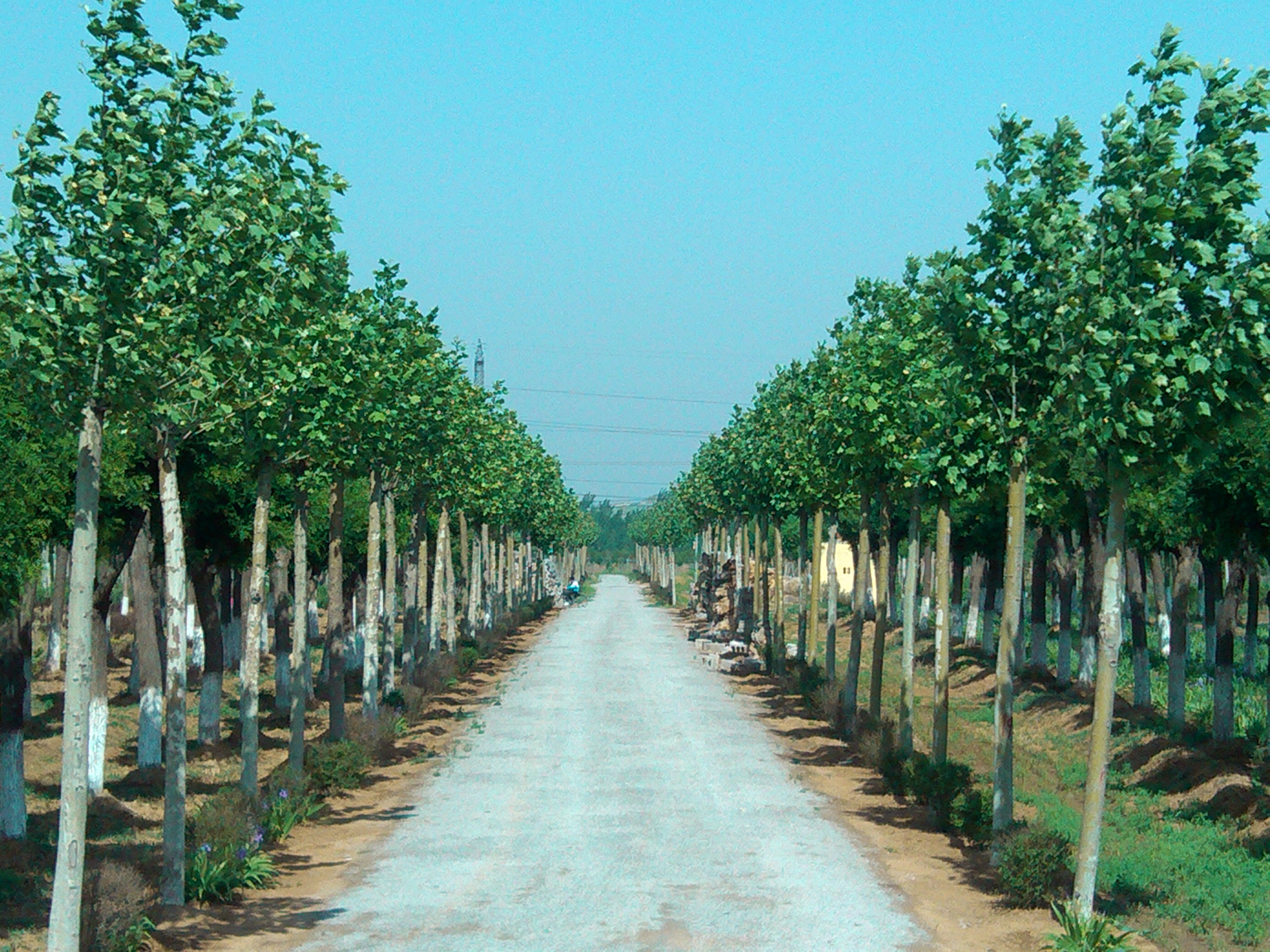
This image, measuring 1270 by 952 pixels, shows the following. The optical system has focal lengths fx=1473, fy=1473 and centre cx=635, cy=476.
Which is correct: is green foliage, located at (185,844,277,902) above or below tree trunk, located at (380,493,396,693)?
below

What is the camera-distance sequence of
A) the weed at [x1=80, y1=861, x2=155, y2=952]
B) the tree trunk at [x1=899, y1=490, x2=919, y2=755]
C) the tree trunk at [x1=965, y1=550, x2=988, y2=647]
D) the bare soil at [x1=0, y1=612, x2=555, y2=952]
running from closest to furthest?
the weed at [x1=80, y1=861, x2=155, y2=952], the bare soil at [x1=0, y1=612, x2=555, y2=952], the tree trunk at [x1=899, y1=490, x2=919, y2=755], the tree trunk at [x1=965, y1=550, x2=988, y2=647]

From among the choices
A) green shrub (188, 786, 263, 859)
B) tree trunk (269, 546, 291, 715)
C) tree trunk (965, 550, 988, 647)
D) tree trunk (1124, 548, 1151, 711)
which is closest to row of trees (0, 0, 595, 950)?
green shrub (188, 786, 263, 859)

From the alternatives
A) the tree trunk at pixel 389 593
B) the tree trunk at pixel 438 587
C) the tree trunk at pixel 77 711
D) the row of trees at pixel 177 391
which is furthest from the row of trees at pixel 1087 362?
the tree trunk at pixel 438 587

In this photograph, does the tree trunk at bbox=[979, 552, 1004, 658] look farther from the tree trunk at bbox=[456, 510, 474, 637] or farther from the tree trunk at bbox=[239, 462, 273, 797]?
the tree trunk at bbox=[239, 462, 273, 797]

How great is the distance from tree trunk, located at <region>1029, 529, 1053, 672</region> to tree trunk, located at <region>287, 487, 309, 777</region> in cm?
2172

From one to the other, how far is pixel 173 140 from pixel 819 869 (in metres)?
9.38

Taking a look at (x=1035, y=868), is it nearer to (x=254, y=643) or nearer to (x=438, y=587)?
(x=254, y=643)

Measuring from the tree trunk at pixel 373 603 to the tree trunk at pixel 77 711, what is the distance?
12.9m

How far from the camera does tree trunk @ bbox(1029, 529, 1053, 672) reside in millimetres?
36406

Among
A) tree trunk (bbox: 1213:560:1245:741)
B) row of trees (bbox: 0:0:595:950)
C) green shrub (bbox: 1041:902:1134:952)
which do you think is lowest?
green shrub (bbox: 1041:902:1134:952)

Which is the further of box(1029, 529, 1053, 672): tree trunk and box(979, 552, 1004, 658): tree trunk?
box(979, 552, 1004, 658): tree trunk

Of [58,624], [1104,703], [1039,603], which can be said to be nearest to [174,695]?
[1104,703]

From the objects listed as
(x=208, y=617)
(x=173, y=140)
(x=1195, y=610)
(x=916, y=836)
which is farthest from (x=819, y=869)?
(x=1195, y=610)

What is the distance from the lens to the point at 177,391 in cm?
1101
